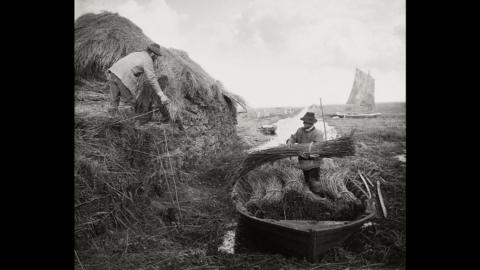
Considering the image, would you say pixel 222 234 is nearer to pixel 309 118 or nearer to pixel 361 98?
pixel 309 118

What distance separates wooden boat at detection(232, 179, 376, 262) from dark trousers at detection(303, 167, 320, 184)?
95 cm

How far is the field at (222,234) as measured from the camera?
3191mm

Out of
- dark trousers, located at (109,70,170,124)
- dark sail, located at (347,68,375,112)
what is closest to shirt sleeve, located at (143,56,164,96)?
dark trousers, located at (109,70,170,124)

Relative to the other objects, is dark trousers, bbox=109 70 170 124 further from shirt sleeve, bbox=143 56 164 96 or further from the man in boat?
the man in boat

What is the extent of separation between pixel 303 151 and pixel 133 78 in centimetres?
259

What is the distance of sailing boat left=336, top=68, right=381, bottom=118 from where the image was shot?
4.07m

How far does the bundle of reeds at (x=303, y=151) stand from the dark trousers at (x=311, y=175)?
0.31 meters

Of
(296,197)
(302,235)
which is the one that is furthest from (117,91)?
(302,235)

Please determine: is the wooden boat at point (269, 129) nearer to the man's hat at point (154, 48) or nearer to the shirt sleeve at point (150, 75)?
the shirt sleeve at point (150, 75)

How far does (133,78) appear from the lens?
4379mm

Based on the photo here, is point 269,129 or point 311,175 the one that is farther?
point 269,129

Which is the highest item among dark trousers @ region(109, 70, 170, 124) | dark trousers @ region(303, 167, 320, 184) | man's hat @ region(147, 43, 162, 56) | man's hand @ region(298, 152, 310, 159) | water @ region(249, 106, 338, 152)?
man's hat @ region(147, 43, 162, 56)
